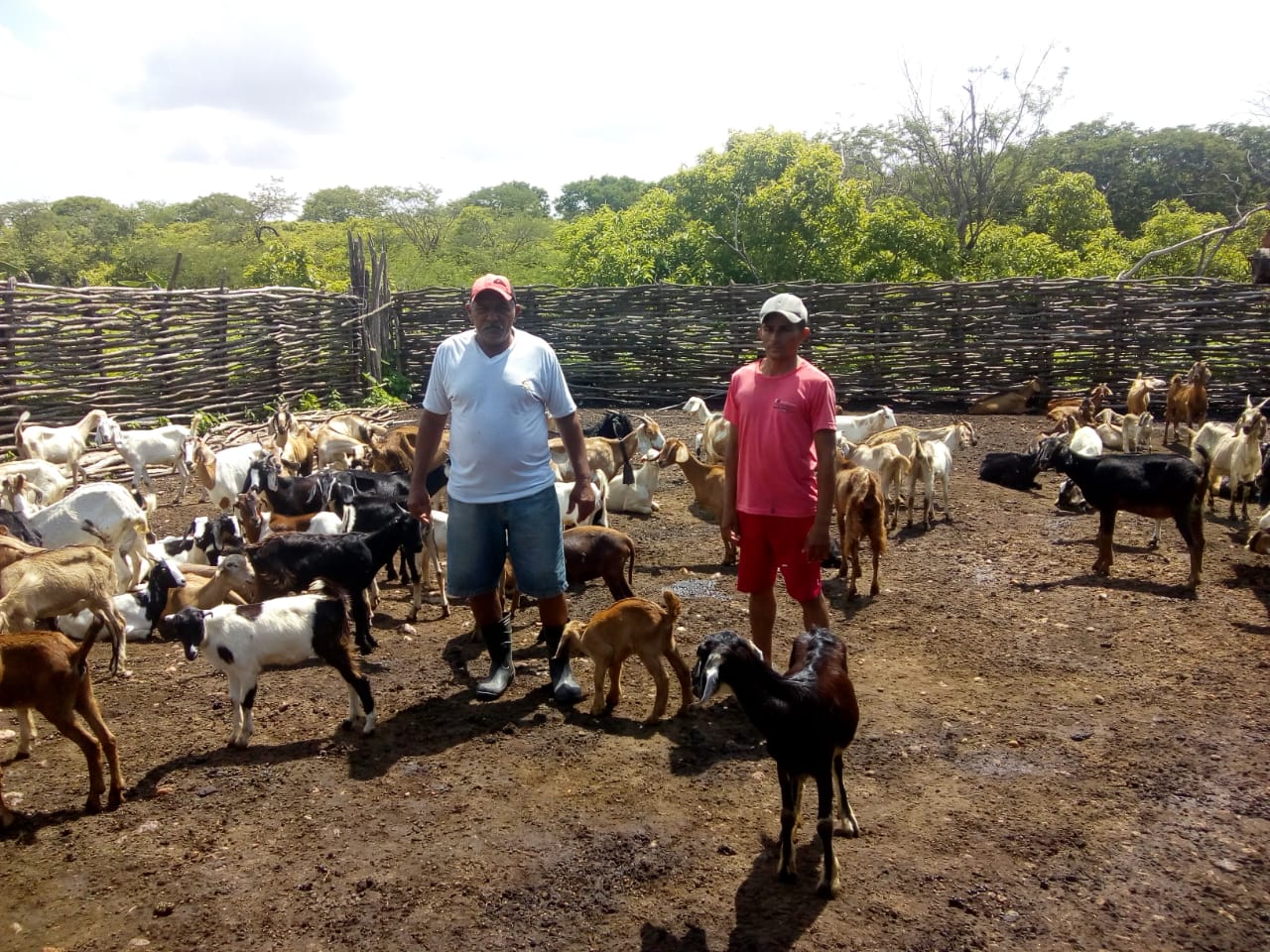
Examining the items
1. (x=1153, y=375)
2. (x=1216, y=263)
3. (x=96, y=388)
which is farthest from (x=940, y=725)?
(x=1216, y=263)

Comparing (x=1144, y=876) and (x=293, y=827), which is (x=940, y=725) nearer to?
(x=1144, y=876)

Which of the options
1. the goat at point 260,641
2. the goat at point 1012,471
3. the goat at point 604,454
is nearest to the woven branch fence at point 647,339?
the goat at point 1012,471

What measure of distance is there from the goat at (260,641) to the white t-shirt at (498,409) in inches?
39.6

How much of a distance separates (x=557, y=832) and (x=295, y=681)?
2.50m

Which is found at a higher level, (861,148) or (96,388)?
(861,148)

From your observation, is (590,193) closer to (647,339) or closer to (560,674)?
(647,339)

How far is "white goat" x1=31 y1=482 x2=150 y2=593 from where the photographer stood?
7.18 metres

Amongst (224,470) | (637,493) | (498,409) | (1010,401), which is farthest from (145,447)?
(1010,401)

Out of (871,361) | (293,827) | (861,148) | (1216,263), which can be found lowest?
(293,827)

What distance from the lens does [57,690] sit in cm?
431

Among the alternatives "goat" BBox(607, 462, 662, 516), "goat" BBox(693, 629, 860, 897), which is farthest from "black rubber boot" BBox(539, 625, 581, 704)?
"goat" BBox(607, 462, 662, 516)

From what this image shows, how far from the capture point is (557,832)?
4109mm

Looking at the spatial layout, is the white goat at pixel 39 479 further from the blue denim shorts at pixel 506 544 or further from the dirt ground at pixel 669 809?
the blue denim shorts at pixel 506 544

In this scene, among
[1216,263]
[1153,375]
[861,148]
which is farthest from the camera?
[861,148]
